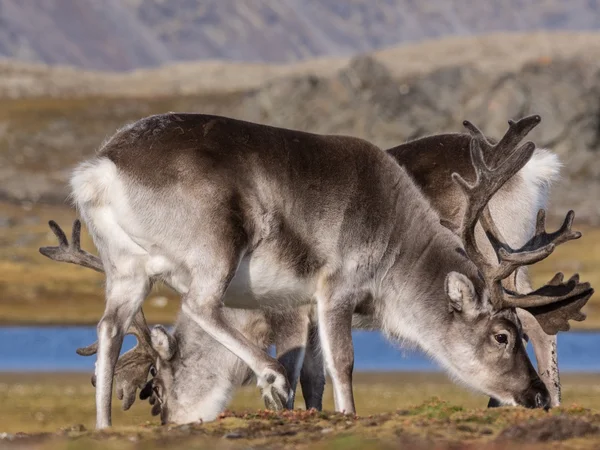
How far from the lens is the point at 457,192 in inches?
540

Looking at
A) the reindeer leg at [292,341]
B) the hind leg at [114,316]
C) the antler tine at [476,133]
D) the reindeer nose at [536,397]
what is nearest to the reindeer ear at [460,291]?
the reindeer nose at [536,397]

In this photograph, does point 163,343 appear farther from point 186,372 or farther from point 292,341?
A: point 292,341

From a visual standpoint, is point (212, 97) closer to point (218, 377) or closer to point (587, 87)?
point (587, 87)

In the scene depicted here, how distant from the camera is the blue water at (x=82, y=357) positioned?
98.2 feet

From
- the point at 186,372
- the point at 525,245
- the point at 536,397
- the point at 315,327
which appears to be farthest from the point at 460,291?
the point at 186,372

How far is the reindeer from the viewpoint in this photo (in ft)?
37.1

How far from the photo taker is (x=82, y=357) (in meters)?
32.3

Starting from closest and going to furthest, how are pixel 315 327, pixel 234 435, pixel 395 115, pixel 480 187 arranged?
pixel 234 435
pixel 480 187
pixel 315 327
pixel 395 115

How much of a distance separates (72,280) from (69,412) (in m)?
27.5

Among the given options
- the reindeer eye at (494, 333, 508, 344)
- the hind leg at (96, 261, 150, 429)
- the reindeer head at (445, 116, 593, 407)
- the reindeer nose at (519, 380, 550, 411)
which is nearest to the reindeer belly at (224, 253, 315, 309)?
the hind leg at (96, 261, 150, 429)


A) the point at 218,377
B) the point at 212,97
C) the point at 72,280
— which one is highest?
the point at 212,97

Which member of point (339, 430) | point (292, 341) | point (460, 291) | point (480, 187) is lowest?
point (339, 430)

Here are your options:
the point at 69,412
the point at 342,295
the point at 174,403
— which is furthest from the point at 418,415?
the point at 69,412

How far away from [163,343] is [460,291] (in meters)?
3.06
